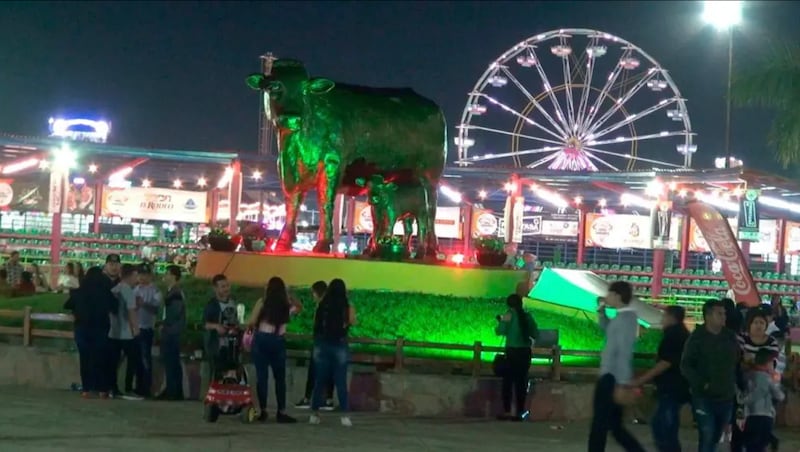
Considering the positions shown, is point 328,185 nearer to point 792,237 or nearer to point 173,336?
point 173,336

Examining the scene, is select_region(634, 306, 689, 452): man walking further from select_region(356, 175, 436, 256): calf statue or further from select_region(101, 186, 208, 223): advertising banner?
Answer: select_region(101, 186, 208, 223): advertising banner

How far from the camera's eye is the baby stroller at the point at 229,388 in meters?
10.9

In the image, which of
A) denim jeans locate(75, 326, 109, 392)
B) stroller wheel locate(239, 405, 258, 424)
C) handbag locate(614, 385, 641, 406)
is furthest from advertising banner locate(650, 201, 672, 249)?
handbag locate(614, 385, 641, 406)

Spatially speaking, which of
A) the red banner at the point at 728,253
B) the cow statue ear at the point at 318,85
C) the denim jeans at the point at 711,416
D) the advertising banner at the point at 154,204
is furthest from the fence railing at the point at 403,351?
the advertising banner at the point at 154,204

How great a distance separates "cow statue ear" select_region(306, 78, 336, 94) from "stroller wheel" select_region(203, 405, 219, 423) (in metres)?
5.78

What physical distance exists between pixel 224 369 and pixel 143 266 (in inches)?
96.6

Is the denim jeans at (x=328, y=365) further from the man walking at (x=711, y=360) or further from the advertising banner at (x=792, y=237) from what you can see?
the advertising banner at (x=792, y=237)

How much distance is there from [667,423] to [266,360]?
4070 millimetres

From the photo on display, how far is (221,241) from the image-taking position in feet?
56.5

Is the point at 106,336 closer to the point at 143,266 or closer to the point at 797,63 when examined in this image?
the point at 143,266

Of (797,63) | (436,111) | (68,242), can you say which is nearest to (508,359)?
(436,111)

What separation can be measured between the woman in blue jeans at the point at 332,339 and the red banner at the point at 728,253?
387 inches

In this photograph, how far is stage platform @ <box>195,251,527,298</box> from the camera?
1639 cm

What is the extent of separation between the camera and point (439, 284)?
56.5 ft
